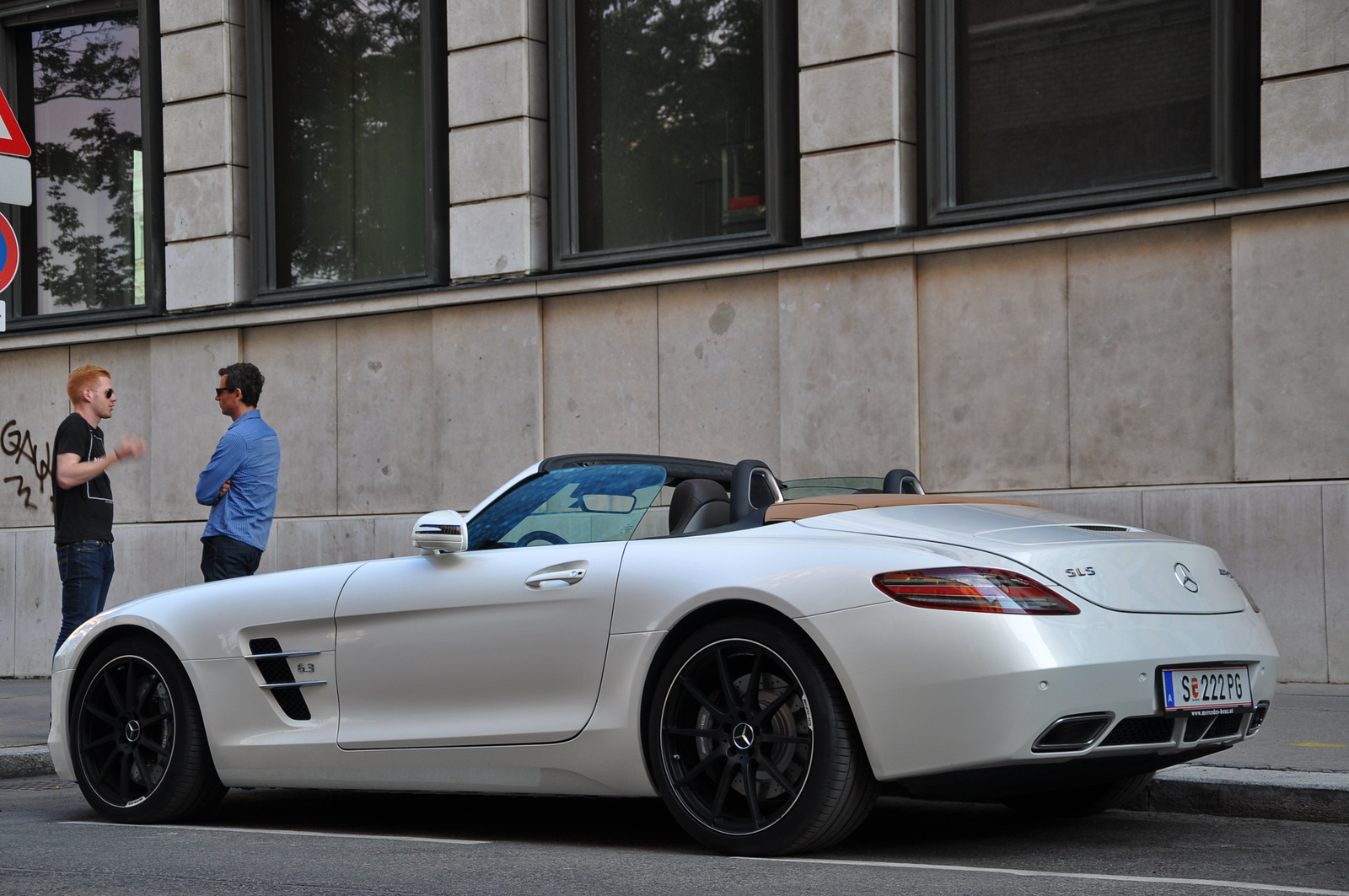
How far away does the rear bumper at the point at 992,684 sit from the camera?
450 centimetres

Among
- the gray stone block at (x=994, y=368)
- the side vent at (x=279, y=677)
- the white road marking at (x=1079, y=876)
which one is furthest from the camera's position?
the gray stone block at (x=994, y=368)

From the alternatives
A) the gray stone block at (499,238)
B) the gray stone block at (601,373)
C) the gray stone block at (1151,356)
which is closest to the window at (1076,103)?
the gray stone block at (1151,356)

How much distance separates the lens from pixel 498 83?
12453 millimetres

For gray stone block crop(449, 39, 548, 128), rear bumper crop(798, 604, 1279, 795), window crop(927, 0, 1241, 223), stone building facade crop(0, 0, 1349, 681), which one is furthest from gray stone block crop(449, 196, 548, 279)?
rear bumper crop(798, 604, 1279, 795)

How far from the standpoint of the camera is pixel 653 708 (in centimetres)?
511

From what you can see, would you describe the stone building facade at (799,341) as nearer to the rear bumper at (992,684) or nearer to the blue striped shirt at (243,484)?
the blue striped shirt at (243,484)

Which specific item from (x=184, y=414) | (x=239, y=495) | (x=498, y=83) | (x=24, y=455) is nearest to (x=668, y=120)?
(x=498, y=83)

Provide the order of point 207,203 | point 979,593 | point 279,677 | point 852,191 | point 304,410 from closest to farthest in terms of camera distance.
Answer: point 979,593, point 279,677, point 852,191, point 304,410, point 207,203

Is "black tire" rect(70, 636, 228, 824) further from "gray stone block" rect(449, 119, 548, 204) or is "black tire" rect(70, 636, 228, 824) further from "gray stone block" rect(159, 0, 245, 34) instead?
"gray stone block" rect(159, 0, 245, 34)

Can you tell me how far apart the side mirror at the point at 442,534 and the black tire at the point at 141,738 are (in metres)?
1.24

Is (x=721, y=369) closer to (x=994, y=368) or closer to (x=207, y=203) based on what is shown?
(x=994, y=368)

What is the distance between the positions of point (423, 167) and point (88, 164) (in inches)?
153

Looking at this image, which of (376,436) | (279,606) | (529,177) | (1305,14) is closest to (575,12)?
(529,177)

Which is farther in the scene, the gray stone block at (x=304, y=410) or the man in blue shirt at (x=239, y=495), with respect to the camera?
the gray stone block at (x=304, y=410)
